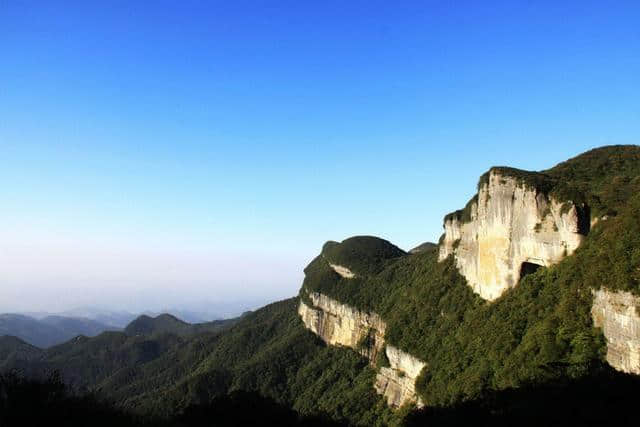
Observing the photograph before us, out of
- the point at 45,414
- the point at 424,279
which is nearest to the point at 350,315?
the point at 424,279

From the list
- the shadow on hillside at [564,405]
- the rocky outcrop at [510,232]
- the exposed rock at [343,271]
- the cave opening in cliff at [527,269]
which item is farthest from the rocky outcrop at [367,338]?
the shadow on hillside at [564,405]

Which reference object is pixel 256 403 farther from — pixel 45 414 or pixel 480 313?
pixel 480 313

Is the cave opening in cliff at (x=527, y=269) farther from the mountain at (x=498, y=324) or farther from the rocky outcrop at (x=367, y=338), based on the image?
the rocky outcrop at (x=367, y=338)

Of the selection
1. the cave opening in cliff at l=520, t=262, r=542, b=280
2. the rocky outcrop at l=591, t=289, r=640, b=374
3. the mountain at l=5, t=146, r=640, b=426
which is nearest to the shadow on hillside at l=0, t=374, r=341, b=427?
the mountain at l=5, t=146, r=640, b=426

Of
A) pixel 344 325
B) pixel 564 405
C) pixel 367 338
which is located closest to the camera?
pixel 564 405

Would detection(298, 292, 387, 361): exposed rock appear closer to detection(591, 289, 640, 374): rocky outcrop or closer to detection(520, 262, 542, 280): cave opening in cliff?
detection(520, 262, 542, 280): cave opening in cliff

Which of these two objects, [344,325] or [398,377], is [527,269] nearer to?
[398,377]

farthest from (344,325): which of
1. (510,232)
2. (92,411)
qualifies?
(92,411)
